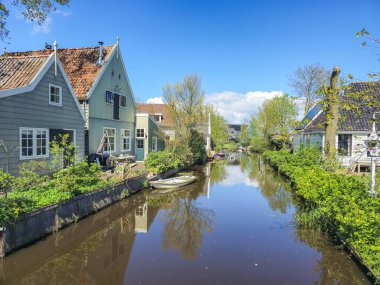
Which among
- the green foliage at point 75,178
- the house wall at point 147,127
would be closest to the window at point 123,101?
the house wall at point 147,127

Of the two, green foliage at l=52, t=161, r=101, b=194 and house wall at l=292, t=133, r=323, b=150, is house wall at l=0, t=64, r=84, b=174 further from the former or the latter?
house wall at l=292, t=133, r=323, b=150

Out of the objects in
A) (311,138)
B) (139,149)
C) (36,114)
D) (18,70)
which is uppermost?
(18,70)

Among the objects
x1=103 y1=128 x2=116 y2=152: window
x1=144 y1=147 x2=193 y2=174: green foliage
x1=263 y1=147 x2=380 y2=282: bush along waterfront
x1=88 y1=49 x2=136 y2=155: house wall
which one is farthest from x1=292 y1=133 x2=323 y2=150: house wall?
x1=103 y1=128 x2=116 y2=152: window

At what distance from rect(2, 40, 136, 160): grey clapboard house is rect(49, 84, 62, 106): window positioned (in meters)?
3.23

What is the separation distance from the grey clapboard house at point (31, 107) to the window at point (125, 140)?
7.39 metres

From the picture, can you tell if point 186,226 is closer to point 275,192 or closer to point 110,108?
point 275,192

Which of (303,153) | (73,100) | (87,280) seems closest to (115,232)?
(87,280)

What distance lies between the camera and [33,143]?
13641 millimetres

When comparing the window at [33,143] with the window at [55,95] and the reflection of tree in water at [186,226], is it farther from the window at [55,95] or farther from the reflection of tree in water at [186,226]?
the reflection of tree in water at [186,226]

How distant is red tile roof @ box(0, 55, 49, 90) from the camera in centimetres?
1292

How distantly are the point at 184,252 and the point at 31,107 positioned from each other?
972 centimetres

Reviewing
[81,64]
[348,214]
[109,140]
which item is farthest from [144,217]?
[81,64]

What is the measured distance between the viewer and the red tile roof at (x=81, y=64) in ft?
63.7

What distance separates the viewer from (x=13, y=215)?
766cm
